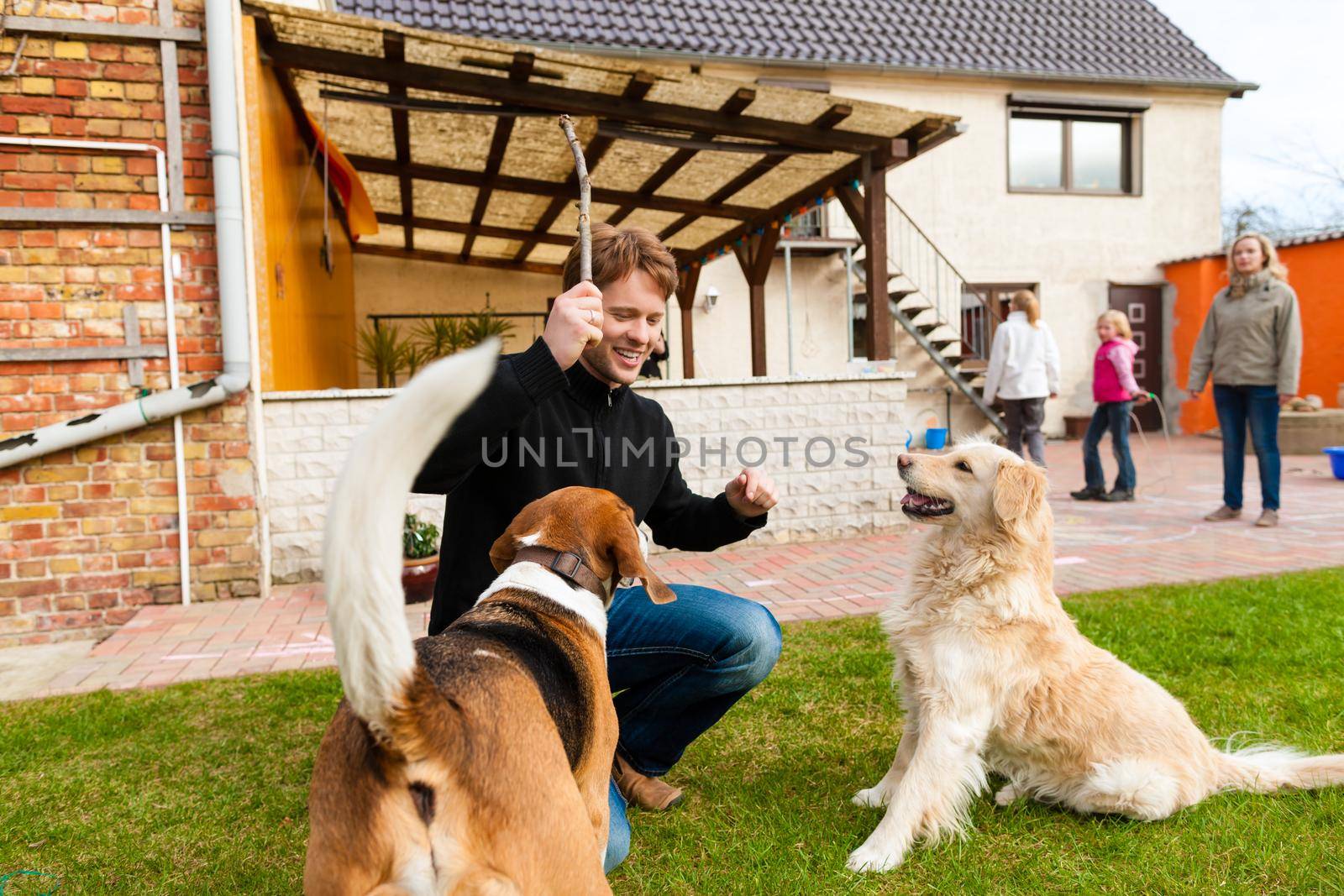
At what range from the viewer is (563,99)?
22.0 ft

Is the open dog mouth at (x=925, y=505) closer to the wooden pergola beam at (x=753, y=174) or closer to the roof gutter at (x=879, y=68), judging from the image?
the wooden pergola beam at (x=753, y=174)

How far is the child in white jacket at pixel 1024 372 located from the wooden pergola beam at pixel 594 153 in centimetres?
453

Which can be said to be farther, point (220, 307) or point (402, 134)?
point (402, 134)

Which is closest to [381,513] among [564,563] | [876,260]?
[564,563]

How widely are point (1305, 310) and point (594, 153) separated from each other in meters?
14.7

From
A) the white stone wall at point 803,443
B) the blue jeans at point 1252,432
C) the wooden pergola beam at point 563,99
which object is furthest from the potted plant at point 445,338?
the blue jeans at point 1252,432

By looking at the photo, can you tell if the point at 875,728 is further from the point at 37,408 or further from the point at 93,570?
the point at 37,408

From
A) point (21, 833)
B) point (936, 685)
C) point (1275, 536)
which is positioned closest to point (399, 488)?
point (936, 685)

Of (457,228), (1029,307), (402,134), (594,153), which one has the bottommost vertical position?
(1029,307)

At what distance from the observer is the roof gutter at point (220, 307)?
4926 millimetres

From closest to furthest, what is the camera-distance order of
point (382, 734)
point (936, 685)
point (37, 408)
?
1. point (382, 734)
2. point (936, 685)
3. point (37, 408)

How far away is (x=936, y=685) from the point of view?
2557 millimetres

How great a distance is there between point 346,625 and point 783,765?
2.20 m

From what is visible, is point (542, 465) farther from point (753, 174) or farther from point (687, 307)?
point (687, 307)
